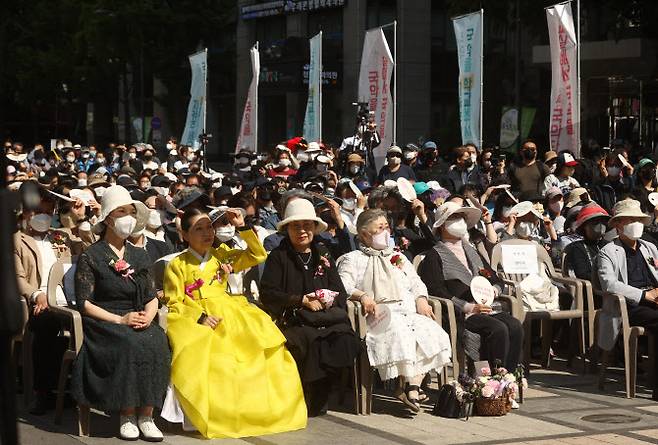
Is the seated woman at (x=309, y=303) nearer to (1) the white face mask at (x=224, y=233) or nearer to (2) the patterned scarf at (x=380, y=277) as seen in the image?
(2) the patterned scarf at (x=380, y=277)

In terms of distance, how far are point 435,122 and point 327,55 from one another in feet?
15.9

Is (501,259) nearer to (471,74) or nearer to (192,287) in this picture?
(192,287)

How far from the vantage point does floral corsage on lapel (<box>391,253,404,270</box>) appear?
10219mm

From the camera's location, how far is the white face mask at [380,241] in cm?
1016

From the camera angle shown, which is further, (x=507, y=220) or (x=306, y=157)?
(x=306, y=157)

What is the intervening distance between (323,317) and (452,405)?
1111 millimetres

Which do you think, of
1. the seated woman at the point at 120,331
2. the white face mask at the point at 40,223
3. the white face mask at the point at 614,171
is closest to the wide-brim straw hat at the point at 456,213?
the seated woman at the point at 120,331

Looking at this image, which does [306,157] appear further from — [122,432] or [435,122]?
[435,122]

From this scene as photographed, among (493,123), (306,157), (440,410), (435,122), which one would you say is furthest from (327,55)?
(440,410)

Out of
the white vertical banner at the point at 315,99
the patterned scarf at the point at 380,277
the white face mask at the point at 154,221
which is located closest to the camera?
the patterned scarf at the point at 380,277

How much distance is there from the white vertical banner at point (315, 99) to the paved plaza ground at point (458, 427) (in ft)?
61.3

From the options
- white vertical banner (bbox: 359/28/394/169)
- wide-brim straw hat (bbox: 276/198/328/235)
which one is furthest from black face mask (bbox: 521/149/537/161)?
wide-brim straw hat (bbox: 276/198/328/235)

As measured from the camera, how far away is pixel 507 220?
1340cm

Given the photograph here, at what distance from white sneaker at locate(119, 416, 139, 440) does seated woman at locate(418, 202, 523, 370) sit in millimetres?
2872
